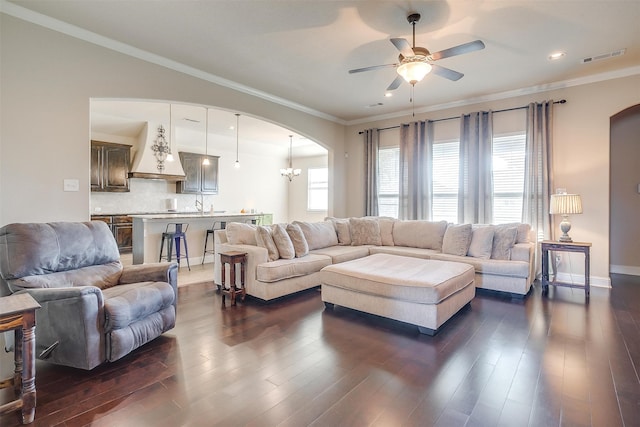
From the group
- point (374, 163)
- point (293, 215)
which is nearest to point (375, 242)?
point (374, 163)

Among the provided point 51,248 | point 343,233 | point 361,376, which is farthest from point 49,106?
point 343,233

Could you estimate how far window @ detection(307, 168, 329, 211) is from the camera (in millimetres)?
10477

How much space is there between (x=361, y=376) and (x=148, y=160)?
23.7 ft

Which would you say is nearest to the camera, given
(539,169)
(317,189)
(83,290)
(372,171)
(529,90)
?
(83,290)

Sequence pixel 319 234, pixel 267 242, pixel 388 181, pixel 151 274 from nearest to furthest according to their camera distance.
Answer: pixel 151 274
pixel 267 242
pixel 319 234
pixel 388 181

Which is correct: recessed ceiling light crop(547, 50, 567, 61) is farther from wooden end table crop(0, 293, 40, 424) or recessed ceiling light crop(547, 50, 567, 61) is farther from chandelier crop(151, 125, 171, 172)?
chandelier crop(151, 125, 171, 172)

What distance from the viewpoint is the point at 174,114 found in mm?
6793

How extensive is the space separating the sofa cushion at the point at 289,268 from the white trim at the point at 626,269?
4975mm

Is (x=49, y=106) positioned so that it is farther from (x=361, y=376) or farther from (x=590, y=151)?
(x=590, y=151)

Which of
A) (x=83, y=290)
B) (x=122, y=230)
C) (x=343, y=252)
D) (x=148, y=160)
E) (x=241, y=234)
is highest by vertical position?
(x=148, y=160)

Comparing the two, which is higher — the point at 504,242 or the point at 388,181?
the point at 388,181

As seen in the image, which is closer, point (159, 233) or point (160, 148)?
point (159, 233)

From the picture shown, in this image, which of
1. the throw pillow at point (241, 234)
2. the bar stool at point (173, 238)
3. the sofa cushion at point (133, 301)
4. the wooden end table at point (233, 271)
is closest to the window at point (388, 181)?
the throw pillow at point (241, 234)

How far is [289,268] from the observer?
13.0ft
